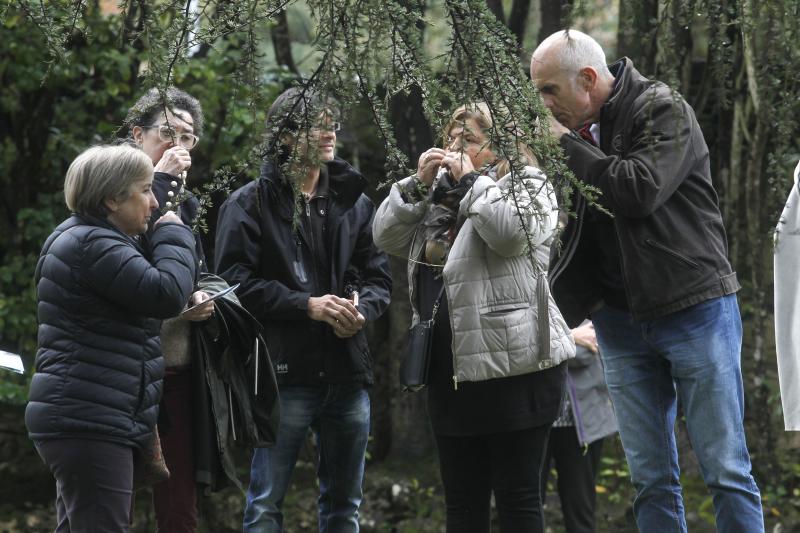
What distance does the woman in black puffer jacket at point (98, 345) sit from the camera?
316cm

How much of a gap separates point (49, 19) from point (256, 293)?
6.23 feet

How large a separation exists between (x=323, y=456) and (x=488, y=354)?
97cm

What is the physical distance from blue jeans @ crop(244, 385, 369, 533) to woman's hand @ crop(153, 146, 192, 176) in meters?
0.88

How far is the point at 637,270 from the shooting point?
3.27 m

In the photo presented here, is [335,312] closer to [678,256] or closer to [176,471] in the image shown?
[176,471]

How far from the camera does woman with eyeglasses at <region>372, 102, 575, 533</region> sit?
3.47 metres

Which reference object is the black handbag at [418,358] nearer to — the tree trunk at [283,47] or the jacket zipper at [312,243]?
the jacket zipper at [312,243]

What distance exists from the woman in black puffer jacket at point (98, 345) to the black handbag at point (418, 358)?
76 centimetres

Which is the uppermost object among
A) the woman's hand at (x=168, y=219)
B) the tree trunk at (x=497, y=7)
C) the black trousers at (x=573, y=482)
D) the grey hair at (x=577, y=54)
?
the tree trunk at (x=497, y=7)

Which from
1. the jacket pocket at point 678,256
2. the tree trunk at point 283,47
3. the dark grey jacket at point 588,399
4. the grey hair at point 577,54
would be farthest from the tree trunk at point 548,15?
the jacket pocket at point 678,256

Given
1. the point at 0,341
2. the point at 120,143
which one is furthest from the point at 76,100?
the point at 120,143

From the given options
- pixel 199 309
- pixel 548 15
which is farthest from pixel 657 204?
pixel 548 15

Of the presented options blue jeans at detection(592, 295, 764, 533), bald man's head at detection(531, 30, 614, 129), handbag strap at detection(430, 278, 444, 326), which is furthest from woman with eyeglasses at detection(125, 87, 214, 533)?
blue jeans at detection(592, 295, 764, 533)

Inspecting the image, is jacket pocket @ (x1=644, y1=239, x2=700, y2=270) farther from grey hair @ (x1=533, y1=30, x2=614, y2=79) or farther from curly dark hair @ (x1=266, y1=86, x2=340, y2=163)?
curly dark hair @ (x1=266, y1=86, x2=340, y2=163)
